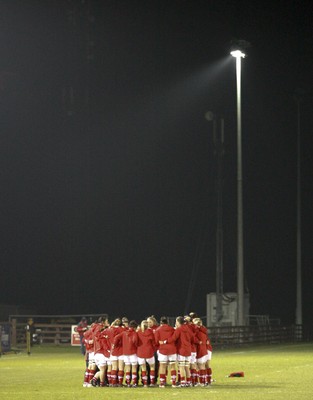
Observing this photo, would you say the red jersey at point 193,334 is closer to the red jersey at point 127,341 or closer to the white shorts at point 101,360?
the red jersey at point 127,341

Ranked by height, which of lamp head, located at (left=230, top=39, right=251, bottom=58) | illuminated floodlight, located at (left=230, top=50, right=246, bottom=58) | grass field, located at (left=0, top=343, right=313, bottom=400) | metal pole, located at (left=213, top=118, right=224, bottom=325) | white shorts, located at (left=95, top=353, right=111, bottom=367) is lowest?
grass field, located at (left=0, top=343, right=313, bottom=400)

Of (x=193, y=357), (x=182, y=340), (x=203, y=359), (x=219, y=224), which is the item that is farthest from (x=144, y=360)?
(x=219, y=224)

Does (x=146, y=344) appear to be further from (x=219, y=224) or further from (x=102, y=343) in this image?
(x=219, y=224)

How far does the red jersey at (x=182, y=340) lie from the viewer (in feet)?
76.7

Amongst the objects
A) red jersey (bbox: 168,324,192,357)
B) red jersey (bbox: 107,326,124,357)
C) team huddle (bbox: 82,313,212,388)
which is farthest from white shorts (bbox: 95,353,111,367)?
red jersey (bbox: 168,324,192,357)

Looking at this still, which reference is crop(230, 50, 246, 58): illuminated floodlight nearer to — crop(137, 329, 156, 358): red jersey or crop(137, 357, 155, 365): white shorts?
crop(137, 329, 156, 358): red jersey

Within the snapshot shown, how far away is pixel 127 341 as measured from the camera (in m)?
23.8

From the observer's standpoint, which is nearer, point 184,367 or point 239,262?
point 184,367

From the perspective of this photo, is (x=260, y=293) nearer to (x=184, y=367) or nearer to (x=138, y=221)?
(x=138, y=221)

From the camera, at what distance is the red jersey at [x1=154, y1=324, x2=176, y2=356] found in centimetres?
2334

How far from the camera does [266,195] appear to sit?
319 feet

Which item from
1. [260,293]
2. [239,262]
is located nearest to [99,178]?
[260,293]

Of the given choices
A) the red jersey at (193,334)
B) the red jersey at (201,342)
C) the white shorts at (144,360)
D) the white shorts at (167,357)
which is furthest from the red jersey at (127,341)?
the red jersey at (201,342)

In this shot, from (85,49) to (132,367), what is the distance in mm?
12458
